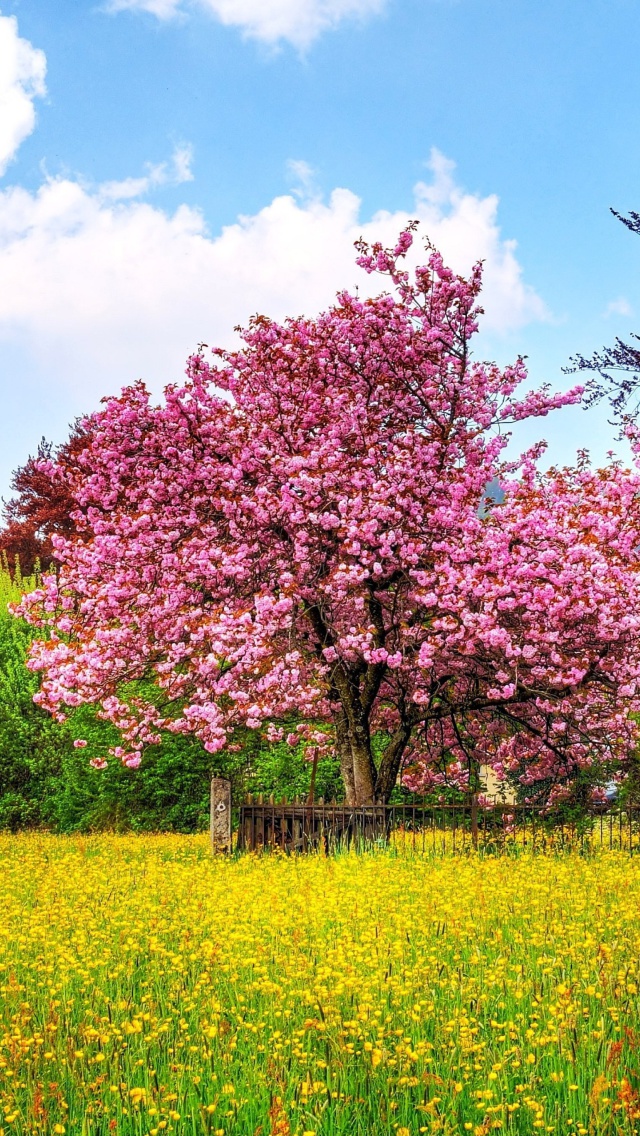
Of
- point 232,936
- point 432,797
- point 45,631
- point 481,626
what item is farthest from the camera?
point 45,631

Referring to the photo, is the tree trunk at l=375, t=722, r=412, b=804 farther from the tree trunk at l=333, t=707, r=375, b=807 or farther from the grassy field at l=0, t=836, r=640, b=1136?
the grassy field at l=0, t=836, r=640, b=1136

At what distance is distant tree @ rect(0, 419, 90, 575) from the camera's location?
36844 mm

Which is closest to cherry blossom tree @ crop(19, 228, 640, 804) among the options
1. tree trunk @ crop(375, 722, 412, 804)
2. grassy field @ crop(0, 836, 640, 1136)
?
tree trunk @ crop(375, 722, 412, 804)

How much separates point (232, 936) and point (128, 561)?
30.3 ft

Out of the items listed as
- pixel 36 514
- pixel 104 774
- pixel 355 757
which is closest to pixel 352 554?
pixel 355 757

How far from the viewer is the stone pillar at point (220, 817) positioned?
15727mm

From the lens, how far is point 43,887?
10039 millimetres

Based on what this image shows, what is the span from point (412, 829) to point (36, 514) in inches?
1092

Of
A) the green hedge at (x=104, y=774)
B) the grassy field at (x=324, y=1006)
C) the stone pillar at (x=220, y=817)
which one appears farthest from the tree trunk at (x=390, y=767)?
the grassy field at (x=324, y=1006)

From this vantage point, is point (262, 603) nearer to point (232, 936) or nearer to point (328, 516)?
point (328, 516)

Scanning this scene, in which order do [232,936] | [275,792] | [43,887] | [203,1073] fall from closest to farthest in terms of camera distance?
1. [203,1073]
2. [232,936]
3. [43,887]
4. [275,792]

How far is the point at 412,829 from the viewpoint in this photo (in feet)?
47.4

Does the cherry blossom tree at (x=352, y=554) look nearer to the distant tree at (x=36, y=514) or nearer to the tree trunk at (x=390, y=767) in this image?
the tree trunk at (x=390, y=767)

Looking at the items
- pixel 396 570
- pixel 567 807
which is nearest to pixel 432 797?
pixel 567 807
